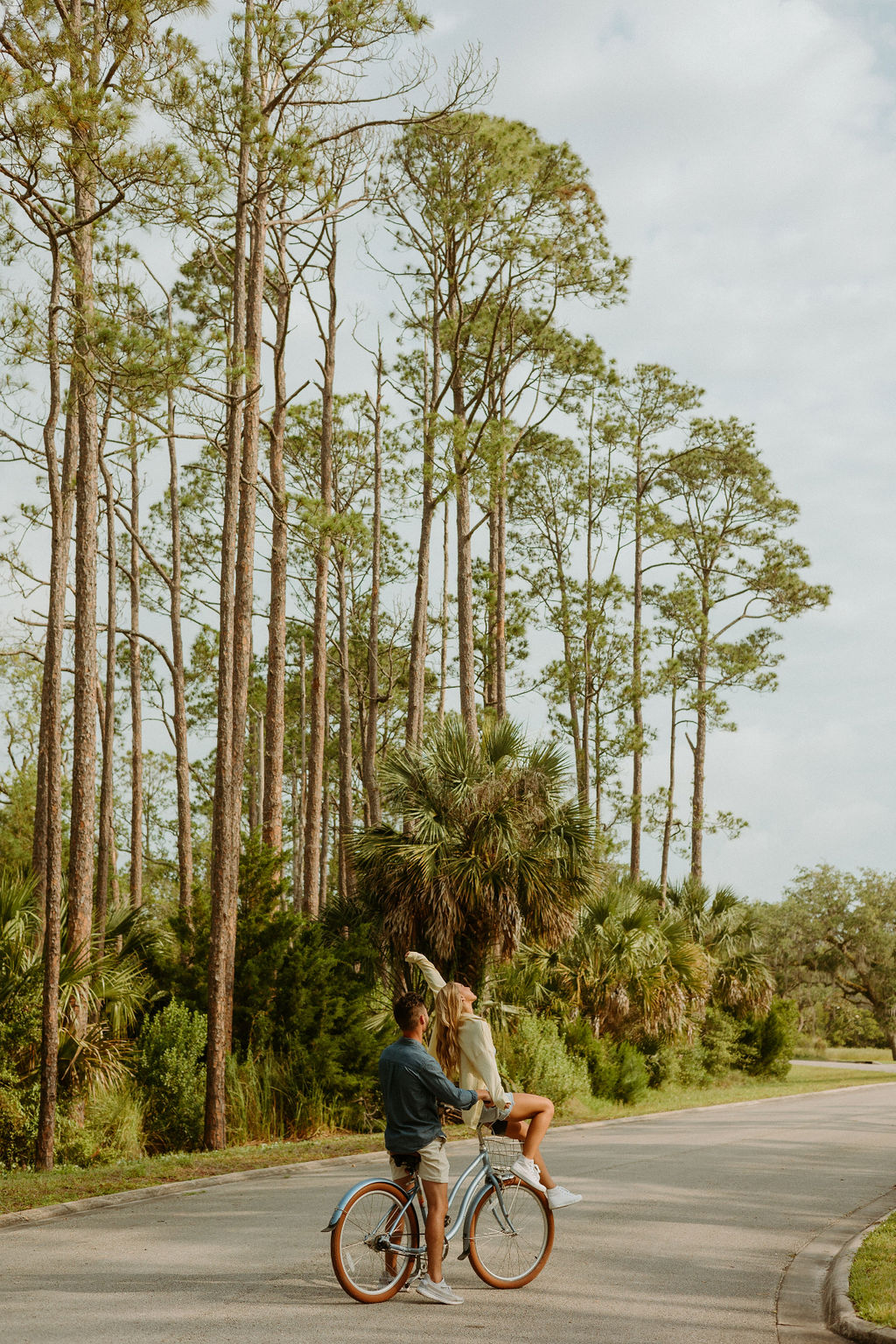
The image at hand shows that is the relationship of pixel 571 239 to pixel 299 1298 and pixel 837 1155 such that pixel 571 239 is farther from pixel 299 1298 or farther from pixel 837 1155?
pixel 299 1298

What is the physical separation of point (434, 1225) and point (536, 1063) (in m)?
13.2

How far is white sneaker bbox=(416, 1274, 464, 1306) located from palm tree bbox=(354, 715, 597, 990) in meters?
11.4

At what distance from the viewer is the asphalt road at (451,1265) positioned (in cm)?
630

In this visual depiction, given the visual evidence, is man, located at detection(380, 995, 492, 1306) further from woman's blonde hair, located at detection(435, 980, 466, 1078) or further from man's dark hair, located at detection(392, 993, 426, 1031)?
woman's blonde hair, located at detection(435, 980, 466, 1078)

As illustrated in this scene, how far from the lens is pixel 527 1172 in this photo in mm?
7078

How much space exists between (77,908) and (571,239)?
59.2 feet

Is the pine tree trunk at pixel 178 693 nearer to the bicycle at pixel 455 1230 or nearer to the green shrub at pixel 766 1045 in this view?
the green shrub at pixel 766 1045

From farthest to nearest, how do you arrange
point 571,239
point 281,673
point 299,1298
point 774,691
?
point 774,691 < point 571,239 < point 281,673 < point 299,1298

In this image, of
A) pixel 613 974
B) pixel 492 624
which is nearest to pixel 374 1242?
pixel 613 974

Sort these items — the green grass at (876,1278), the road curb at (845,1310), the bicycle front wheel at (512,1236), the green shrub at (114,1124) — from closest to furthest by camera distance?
the road curb at (845,1310) < the green grass at (876,1278) < the bicycle front wheel at (512,1236) < the green shrub at (114,1124)

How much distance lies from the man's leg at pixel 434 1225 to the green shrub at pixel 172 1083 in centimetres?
1000

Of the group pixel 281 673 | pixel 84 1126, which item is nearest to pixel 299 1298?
pixel 84 1126

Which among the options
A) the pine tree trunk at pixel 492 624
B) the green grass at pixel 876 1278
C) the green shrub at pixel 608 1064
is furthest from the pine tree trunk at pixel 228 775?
the pine tree trunk at pixel 492 624

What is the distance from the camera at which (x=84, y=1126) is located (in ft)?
49.8
